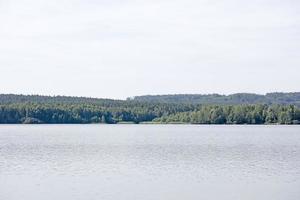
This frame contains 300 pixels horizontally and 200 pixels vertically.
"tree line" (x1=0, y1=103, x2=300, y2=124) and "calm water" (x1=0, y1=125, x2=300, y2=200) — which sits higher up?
"tree line" (x1=0, y1=103, x2=300, y2=124)

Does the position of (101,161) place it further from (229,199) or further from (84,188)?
(229,199)

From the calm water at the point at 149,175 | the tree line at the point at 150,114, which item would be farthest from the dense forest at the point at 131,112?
the calm water at the point at 149,175

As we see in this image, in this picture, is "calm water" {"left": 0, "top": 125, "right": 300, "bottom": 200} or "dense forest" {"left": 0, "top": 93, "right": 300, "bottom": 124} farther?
"dense forest" {"left": 0, "top": 93, "right": 300, "bottom": 124}

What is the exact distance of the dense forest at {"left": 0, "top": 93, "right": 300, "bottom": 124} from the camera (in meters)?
132

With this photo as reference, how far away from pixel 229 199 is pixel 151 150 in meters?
29.7

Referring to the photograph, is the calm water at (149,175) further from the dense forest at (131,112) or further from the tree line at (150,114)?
the dense forest at (131,112)

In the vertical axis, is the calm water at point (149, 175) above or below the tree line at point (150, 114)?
below

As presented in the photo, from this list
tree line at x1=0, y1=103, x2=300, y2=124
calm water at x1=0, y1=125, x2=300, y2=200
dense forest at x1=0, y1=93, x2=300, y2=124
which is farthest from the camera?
dense forest at x1=0, y1=93, x2=300, y2=124

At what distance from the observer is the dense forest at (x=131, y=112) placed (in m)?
132

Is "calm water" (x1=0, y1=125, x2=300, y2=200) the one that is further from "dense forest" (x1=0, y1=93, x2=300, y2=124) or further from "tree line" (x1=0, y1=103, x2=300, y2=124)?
"dense forest" (x1=0, y1=93, x2=300, y2=124)

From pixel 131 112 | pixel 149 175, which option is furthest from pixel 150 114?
pixel 149 175

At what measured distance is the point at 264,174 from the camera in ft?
125

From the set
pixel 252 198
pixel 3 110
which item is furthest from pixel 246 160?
pixel 3 110

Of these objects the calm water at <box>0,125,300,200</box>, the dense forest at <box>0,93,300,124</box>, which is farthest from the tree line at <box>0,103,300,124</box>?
the calm water at <box>0,125,300,200</box>
